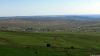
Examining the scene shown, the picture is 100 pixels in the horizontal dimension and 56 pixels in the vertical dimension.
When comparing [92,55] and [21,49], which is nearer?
[92,55]

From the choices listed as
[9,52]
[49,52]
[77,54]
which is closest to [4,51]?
[9,52]

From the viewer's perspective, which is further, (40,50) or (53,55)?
(40,50)

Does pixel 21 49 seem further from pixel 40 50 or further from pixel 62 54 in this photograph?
pixel 62 54

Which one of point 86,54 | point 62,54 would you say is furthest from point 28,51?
point 86,54

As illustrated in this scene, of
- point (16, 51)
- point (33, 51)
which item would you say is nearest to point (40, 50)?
point (33, 51)

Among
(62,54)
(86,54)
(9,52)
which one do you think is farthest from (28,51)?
(86,54)

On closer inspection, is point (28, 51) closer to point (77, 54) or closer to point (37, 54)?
point (37, 54)

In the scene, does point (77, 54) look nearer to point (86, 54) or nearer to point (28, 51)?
point (86, 54)
